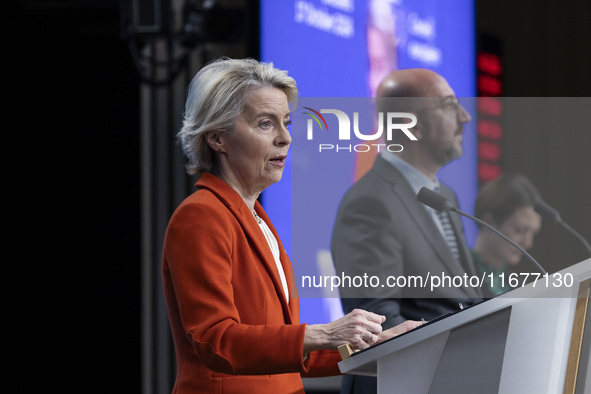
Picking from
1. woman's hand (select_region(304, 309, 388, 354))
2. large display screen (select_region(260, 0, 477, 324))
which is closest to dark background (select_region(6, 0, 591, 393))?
large display screen (select_region(260, 0, 477, 324))

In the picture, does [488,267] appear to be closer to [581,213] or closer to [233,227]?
[581,213]

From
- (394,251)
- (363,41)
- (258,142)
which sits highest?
(363,41)

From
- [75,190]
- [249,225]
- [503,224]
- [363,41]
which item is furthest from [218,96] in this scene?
[75,190]

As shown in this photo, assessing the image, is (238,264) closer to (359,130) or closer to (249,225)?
(249,225)

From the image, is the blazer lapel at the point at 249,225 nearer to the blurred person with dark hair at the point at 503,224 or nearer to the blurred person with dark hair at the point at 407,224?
the blurred person with dark hair at the point at 407,224

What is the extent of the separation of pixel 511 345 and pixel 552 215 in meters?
0.42

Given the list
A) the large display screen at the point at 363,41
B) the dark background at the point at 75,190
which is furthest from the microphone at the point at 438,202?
the dark background at the point at 75,190

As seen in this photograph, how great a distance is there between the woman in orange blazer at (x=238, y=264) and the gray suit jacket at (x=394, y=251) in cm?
12

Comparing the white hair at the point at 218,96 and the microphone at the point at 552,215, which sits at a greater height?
the white hair at the point at 218,96

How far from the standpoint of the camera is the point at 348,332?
1450mm


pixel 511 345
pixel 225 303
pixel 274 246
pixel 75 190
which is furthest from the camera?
pixel 75 190

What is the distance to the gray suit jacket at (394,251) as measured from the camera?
1.72 m

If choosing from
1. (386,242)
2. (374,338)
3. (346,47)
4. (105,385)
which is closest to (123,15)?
(346,47)

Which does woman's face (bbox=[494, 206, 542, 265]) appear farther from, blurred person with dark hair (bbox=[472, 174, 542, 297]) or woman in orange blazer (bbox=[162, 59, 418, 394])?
woman in orange blazer (bbox=[162, 59, 418, 394])
